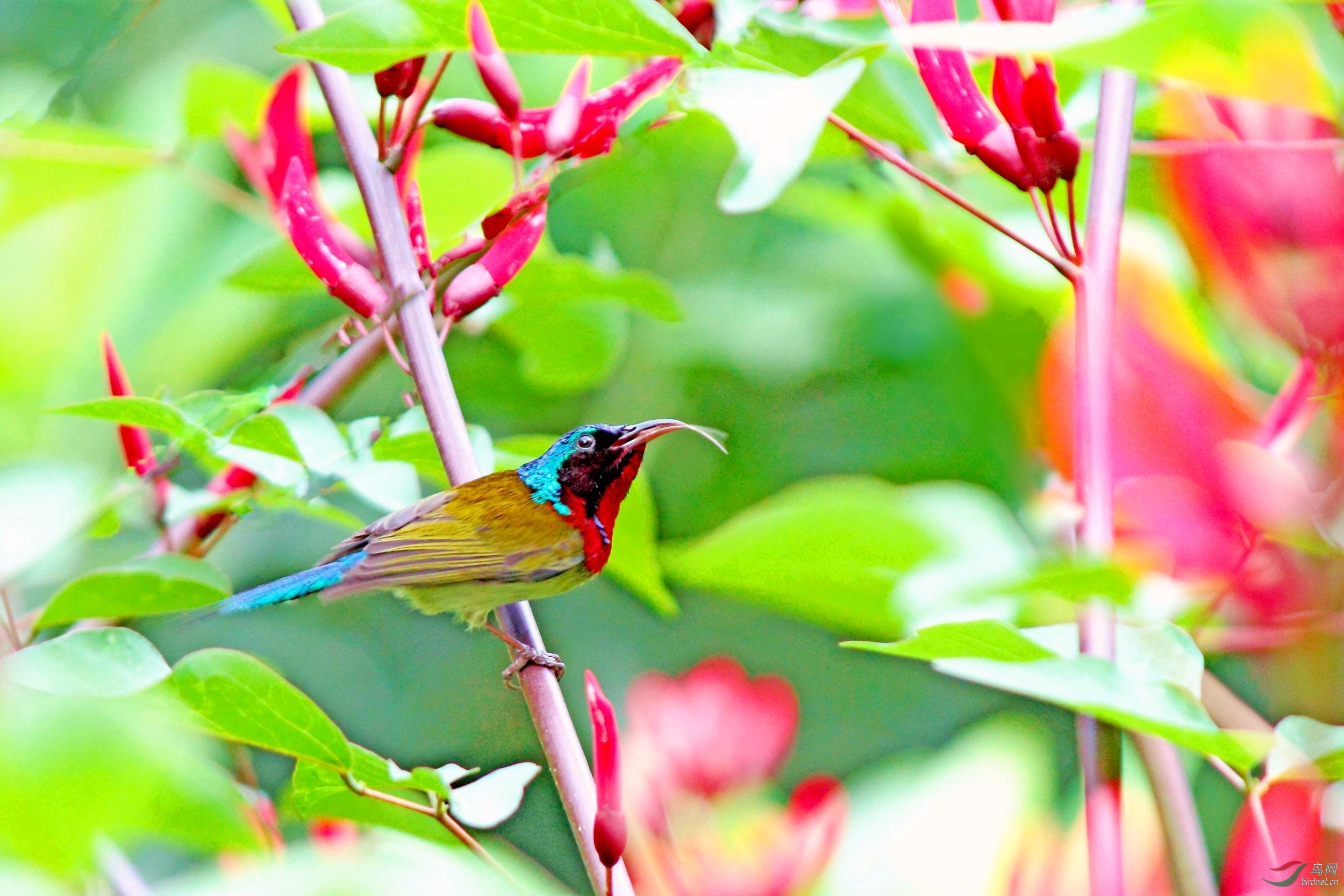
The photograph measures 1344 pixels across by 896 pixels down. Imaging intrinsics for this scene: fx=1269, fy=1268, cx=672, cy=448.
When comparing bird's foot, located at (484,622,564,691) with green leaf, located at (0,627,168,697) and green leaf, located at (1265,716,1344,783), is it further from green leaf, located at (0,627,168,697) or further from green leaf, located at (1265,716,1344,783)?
green leaf, located at (1265,716,1344,783)

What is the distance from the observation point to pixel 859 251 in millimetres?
1046

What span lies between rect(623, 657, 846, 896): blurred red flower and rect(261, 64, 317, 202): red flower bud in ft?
0.97

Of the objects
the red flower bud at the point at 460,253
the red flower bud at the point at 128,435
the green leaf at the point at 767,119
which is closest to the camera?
the green leaf at the point at 767,119

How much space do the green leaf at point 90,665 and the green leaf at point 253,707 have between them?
18mm

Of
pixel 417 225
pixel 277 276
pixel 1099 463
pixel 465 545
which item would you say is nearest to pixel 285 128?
pixel 417 225

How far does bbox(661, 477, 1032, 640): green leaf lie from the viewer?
1.15ft

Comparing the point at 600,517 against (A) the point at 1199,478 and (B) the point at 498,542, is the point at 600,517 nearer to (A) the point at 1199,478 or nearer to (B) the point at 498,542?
(B) the point at 498,542

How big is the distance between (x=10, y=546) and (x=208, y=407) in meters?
0.13

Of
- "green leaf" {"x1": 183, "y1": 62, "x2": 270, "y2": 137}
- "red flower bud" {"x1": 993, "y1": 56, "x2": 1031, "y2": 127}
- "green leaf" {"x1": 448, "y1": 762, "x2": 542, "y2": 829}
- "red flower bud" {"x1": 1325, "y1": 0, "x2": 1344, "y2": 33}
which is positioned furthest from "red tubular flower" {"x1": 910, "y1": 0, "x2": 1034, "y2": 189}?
"green leaf" {"x1": 183, "y1": 62, "x2": 270, "y2": 137}

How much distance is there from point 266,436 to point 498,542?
0.90 ft

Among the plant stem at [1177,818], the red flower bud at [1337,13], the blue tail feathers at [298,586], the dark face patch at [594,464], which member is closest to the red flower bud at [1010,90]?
the red flower bud at [1337,13]

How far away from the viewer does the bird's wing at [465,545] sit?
760 mm

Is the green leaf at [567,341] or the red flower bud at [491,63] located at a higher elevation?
the red flower bud at [491,63]

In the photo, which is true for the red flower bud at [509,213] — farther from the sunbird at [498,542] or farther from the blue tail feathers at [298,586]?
the blue tail feathers at [298,586]
